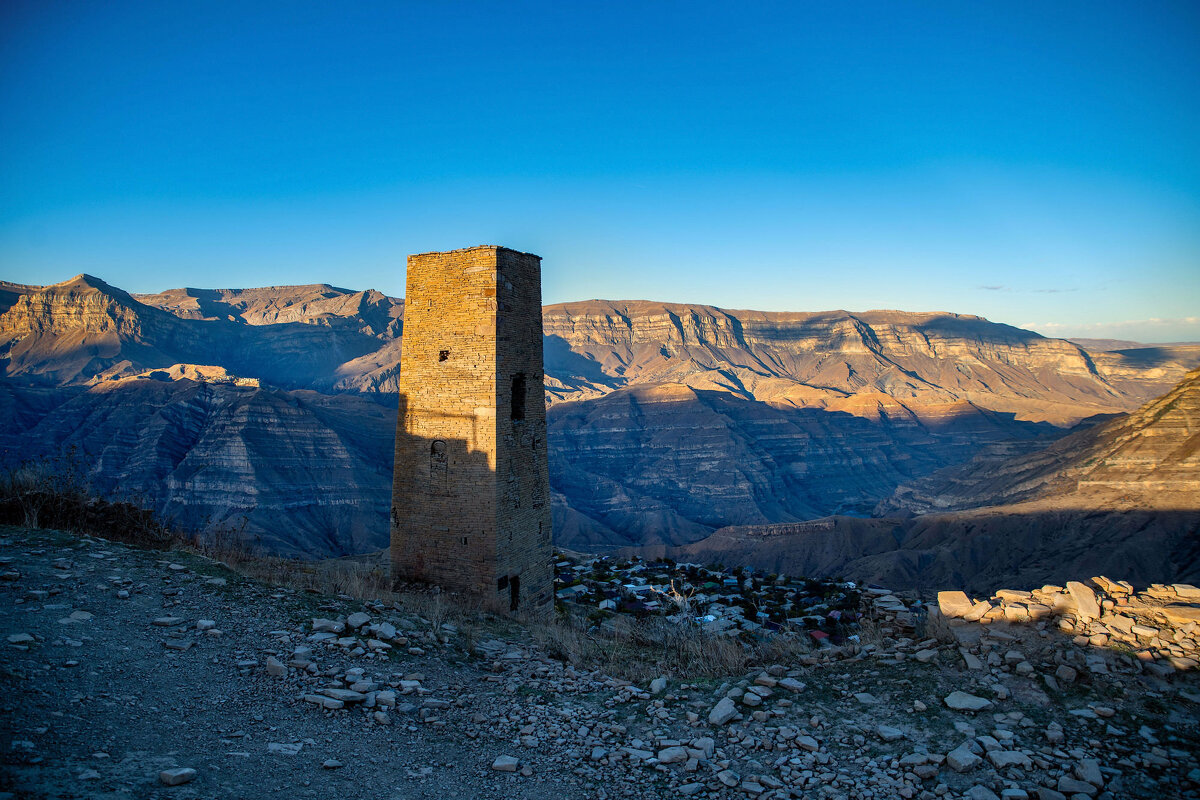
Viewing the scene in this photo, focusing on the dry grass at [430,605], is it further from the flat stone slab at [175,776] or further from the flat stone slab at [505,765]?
the flat stone slab at [175,776]

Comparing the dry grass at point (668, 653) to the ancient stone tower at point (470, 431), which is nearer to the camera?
the dry grass at point (668, 653)

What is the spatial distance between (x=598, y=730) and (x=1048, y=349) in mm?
183451

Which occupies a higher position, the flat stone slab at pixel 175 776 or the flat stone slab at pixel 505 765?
the flat stone slab at pixel 175 776

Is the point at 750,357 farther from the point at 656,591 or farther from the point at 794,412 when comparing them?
the point at 656,591

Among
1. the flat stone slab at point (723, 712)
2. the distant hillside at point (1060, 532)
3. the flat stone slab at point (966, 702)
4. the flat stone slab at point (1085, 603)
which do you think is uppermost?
the flat stone slab at point (1085, 603)

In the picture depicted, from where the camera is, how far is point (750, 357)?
160000 mm

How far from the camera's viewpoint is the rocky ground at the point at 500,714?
4.77 metres

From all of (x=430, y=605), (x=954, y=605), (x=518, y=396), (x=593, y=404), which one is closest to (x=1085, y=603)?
(x=954, y=605)

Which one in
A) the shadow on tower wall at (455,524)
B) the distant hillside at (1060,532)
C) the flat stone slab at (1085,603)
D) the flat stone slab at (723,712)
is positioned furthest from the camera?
the distant hillside at (1060,532)

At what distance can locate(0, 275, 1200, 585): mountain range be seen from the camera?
184ft

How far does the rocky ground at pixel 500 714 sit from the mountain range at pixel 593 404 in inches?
218

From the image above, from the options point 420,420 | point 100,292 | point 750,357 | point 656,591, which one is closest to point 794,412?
point 750,357

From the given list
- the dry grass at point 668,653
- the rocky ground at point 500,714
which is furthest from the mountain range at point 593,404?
the dry grass at point 668,653

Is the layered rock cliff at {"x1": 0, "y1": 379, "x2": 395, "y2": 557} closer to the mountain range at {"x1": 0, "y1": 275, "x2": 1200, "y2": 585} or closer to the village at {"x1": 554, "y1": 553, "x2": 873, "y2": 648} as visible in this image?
the mountain range at {"x1": 0, "y1": 275, "x2": 1200, "y2": 585}
